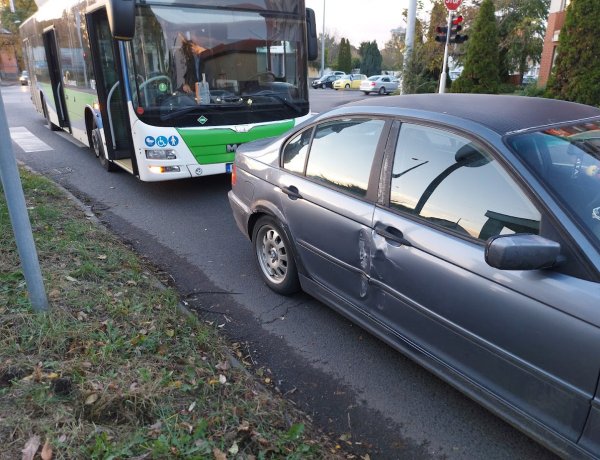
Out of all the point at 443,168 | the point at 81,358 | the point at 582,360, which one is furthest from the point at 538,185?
the point at 81,358

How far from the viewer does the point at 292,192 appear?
3604 mm

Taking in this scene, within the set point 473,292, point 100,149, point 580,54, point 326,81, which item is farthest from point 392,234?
point 326,81

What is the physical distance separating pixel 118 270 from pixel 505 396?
323 centimetres

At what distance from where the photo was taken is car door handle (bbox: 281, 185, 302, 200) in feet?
11.6

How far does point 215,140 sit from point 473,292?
15.9ft

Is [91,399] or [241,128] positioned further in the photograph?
[241,128]

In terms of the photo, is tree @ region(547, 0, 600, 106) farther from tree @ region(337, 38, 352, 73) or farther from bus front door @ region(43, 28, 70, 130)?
tree @ region(337, 38, 352, 73)

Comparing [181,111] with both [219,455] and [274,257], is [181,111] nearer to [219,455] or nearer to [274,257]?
[274,257]

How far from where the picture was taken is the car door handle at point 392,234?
2652 mm

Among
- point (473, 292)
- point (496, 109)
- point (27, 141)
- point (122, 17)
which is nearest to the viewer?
point (473, 292)

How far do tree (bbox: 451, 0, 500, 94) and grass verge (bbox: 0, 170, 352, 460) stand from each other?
49.1ft

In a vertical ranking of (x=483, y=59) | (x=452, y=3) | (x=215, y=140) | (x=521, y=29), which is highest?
(x=521, y=29)

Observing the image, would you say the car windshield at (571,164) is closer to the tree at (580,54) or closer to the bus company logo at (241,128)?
the bus company logo at (241,128)

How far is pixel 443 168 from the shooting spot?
8.66ft
